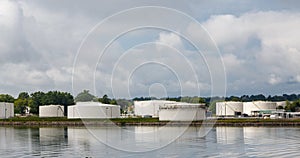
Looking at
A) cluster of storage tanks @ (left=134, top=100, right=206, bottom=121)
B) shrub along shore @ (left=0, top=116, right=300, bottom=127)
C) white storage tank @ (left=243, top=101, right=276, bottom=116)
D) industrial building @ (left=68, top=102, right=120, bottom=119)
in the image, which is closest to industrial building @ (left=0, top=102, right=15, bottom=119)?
shrub along shore @ (left=0, top=116, right=300, bottom=127)

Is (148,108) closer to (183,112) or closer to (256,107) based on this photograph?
(256,107)

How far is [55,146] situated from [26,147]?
2.06 metres

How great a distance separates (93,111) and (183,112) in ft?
67.4

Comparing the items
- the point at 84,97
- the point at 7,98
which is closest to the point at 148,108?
the point at 84,97

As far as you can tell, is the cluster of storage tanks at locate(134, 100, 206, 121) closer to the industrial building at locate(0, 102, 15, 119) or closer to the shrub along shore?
the shrub along shore

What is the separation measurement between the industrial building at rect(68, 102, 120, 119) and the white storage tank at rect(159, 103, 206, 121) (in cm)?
1550

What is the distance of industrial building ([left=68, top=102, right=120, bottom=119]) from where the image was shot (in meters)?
88.4

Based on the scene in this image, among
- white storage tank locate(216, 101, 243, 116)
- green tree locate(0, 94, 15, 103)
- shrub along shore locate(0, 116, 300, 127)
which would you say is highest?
green tree locate(0, 94, 15, 103)

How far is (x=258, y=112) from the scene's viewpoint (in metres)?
108

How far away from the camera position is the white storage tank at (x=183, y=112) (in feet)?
248

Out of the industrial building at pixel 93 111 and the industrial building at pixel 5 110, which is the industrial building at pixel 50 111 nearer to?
the industrial building at pixel 5 110

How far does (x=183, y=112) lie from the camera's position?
249ft

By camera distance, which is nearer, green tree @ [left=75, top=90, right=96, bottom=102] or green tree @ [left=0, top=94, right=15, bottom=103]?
green tree @ [left=75, top=90, right=96, bottom=102]

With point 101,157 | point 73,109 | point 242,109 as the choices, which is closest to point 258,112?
point 242,109
